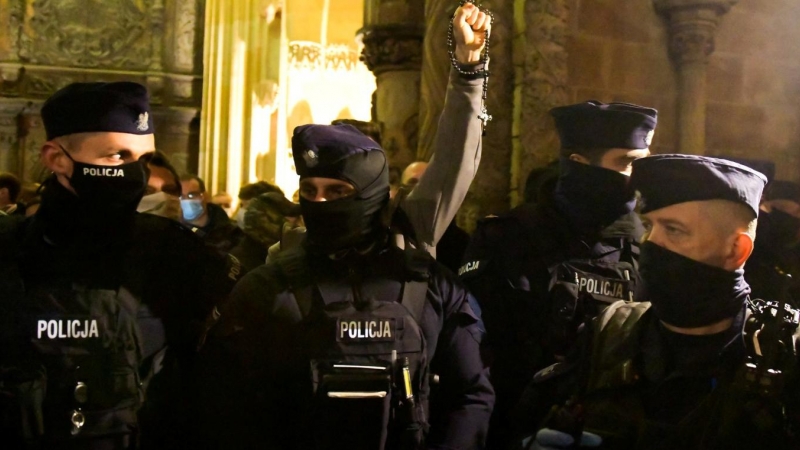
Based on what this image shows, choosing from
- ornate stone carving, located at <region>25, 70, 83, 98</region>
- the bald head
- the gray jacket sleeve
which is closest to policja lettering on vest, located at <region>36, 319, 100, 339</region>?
the gray jacket sleeve

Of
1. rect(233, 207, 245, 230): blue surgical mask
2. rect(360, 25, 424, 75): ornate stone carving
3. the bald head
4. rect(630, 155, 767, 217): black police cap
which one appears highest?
rect(360, 25, 424, 75): ornate stone carving

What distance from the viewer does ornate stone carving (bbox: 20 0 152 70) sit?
50.8 feet

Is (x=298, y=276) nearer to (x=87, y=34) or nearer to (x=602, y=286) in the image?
(x=602, y=286)

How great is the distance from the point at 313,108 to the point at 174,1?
14.4 feet

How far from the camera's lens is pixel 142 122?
2488mm

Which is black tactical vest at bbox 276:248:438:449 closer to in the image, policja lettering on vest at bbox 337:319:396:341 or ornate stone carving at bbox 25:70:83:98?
policja lettering on vest at bbox 337:319:396:341

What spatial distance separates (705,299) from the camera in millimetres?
2072

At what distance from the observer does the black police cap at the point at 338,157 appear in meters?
2.46

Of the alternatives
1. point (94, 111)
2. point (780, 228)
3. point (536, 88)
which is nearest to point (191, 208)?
point (536, 88)

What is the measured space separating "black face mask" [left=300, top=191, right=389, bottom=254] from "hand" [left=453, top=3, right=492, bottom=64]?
1.85 ft

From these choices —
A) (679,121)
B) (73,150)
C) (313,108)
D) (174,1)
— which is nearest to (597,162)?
(73,150)

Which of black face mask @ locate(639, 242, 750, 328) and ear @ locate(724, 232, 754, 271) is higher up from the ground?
ear @ locate(724, 232, 754, 271)

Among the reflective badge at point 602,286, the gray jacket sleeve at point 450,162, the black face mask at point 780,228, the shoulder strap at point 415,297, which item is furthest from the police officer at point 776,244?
the shoulder strap at point 415,297

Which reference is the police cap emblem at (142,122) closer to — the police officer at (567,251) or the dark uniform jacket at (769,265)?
the police officer at (567,251)
